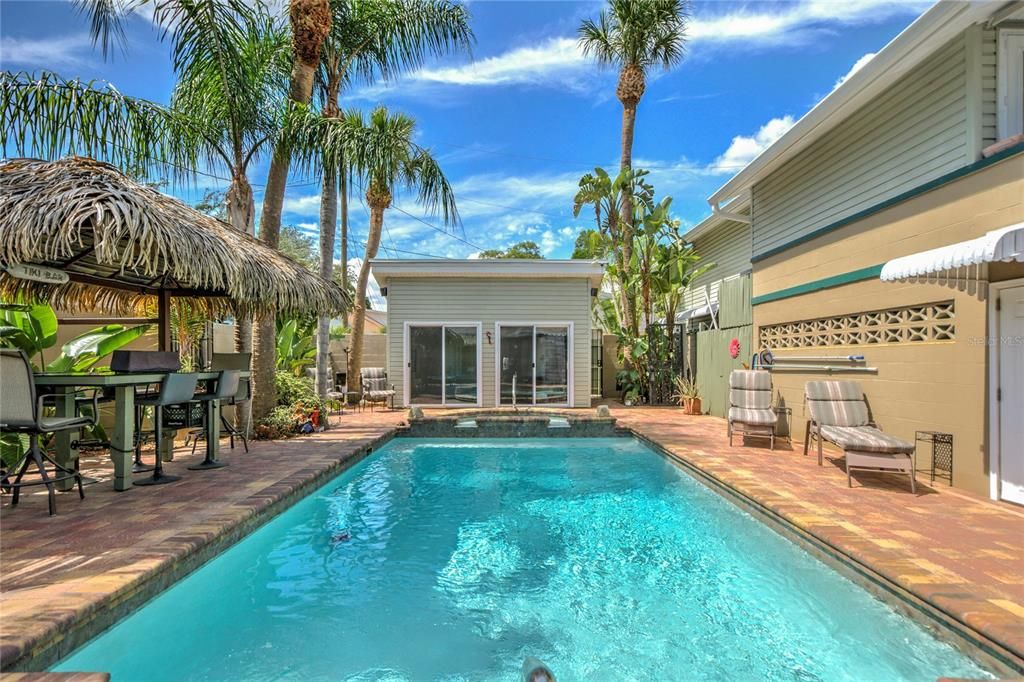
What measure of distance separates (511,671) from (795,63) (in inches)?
573

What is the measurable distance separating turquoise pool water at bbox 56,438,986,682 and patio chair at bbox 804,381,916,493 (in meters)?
1.50

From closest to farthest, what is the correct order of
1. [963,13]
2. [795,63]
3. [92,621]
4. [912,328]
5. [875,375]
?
[92,621]
[963,13]
[912,328]
[875,375]
[795,63]

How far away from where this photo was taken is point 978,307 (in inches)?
199

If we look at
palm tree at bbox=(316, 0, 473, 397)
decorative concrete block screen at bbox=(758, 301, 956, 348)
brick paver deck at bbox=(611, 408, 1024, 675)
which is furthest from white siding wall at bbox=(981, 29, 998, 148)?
palm tree at bbox=(316, 0, 473, 397)

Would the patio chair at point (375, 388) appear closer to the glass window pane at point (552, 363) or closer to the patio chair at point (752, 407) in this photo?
the glass window pane at point (552, 363)

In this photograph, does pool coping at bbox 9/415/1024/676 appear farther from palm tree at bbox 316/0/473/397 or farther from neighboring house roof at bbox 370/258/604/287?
neighboring house roof at bbox 370/258/604/287

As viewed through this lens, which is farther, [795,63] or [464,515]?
[795,63]

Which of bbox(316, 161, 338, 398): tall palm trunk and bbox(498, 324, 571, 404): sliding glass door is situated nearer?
bbox(316, 161, 338, 398): tall palm trunk

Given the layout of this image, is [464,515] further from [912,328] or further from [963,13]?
[963,13]

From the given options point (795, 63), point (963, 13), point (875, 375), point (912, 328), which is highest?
point (795, 63)

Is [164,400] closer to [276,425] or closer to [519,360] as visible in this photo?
[276,425]

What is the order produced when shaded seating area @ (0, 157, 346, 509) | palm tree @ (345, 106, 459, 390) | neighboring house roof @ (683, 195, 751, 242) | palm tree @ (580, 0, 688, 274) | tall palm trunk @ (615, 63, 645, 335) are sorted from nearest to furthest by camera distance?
shaded seating area @ (0, 157, 346, 509) → palm tree @ (345, 106, 459, 390) → neighboring house roof @ (683, 195, 751, 242) → palm tree @ (580, 0, 688, 274) → tall palm trunk @ (615, 63, 645, 335)

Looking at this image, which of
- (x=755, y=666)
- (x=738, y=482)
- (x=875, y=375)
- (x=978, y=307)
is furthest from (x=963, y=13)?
(x=755, y=666)

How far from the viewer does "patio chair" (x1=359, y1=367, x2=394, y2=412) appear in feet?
42.2
